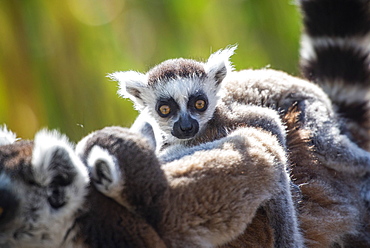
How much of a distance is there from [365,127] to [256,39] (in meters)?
2.85

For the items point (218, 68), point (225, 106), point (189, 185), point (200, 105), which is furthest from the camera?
point (218, 68)

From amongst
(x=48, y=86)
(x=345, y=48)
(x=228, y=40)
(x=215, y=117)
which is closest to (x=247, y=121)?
(x=215, y=117)

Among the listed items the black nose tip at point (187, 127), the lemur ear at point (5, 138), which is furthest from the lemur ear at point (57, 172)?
the black nose tip at point (187, 127)

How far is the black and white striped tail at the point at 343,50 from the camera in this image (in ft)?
12.4

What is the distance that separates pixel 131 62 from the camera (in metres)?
5.78

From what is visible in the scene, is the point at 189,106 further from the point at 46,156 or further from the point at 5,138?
the point at 46,156

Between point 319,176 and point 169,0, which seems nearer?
point 319,176

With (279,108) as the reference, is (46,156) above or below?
below

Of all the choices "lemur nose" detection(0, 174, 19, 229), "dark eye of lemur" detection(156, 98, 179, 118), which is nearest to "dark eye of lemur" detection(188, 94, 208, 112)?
"dark eye of lemur" detection(156, 98, 179, 118)

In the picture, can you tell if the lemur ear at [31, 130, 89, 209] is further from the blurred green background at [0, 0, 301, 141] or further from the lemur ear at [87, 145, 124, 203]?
the blurred green background at [0, 0, 301, 141]

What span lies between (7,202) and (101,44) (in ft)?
13.2

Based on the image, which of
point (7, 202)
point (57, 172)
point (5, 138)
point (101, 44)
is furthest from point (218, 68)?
point (101, 44)

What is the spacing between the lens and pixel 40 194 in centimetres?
180

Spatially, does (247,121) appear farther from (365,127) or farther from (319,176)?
(365,127)
